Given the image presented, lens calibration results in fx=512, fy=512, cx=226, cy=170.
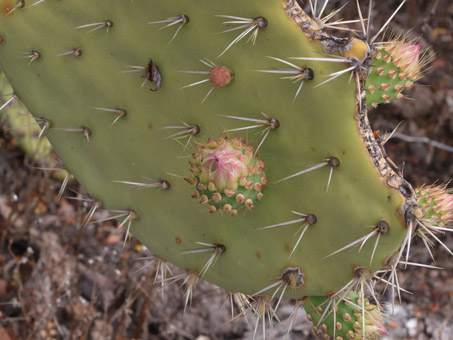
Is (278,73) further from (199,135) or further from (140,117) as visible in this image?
(140,117)

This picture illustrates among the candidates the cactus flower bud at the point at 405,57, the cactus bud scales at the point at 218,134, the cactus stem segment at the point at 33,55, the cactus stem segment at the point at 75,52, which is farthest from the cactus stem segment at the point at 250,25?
the cactus stem segment at the point at 33,55

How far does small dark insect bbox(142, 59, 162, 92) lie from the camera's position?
1074 mm

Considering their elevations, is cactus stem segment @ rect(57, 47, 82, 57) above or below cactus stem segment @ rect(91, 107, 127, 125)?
above

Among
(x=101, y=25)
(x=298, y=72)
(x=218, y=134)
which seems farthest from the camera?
(x=101, y=25)

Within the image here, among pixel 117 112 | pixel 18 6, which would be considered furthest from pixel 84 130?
pixel 18 6

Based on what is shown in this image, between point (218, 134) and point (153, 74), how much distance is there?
199mm

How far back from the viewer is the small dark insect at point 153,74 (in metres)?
1.07

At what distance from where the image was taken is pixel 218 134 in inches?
40.1

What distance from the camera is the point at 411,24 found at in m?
2.39

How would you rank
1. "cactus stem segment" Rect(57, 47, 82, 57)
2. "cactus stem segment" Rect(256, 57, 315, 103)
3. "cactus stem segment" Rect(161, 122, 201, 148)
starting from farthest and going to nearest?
1. "cactus stem segment" Rect(57, 47, 82, 57)
2. "cactus stem segment" Rect(161, 122, 201, 148)
3. "cactus stem segment" Rect(256, 57, 315, 103)

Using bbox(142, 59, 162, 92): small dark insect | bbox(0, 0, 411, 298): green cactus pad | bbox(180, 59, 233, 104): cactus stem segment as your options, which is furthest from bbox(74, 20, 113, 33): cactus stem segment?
bbox(180, 59, 233, 104): cactus stem segment

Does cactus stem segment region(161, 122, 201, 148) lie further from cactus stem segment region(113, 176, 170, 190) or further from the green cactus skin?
the green cactus skin

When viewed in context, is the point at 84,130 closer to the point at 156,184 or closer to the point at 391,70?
the point at 156,184

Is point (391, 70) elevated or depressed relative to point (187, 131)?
elevated
